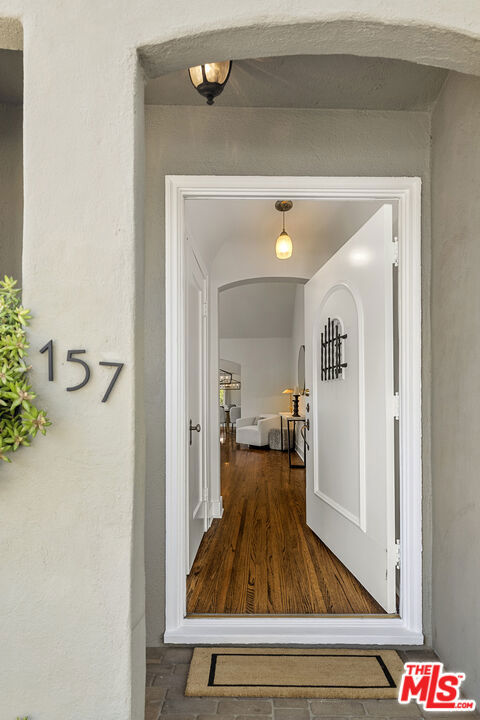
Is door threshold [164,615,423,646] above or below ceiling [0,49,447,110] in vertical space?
below

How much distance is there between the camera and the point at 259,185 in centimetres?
227

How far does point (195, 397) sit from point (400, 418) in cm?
146

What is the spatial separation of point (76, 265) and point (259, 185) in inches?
50.8

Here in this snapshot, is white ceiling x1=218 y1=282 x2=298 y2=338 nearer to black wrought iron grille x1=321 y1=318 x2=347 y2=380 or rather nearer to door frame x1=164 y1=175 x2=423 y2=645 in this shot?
black wrought iron grille x1=321 y1=318 x2=347 y2=380

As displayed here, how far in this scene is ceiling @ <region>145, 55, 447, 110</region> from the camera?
6.73 feet

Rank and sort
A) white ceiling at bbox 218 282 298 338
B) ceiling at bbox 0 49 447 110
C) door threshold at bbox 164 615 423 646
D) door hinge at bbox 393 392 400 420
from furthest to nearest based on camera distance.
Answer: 1. white ceiling at bbox 218 282 298 338
2. door hinge at bbox 393 392 400 420
3. door threshold at bbox 164 615 423 646
4. ceiling at bbox 0 49 447 110

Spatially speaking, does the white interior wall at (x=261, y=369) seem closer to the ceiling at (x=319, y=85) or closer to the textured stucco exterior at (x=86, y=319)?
the ceiling at (x=319, y=85)

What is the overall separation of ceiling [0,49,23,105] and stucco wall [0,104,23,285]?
Result: 5cm

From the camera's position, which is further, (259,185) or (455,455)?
(259,185)

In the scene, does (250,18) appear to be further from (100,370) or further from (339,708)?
(339,708)

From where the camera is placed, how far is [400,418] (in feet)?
7.48

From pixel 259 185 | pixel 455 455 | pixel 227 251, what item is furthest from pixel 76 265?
pixel 227 251

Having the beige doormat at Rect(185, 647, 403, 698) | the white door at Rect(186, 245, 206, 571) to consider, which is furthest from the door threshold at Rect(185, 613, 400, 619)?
the white door at Rect(186, 245, 206, 571)

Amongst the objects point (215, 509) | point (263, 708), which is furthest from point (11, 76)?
point (215, 509)
